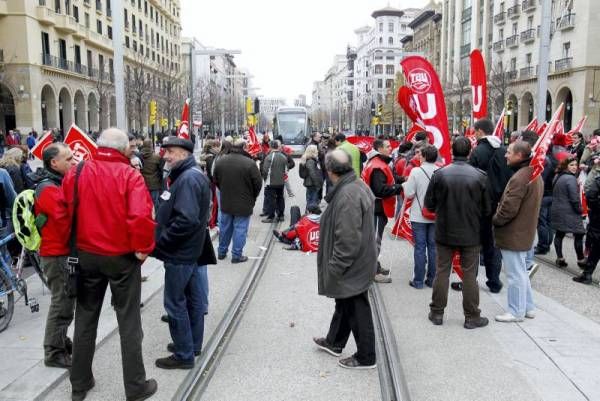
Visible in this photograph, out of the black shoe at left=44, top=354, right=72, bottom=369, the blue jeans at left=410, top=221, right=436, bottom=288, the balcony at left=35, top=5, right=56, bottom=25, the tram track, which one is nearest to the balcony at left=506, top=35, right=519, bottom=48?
the balcony at left=35, top=5, right=56, bottom=25

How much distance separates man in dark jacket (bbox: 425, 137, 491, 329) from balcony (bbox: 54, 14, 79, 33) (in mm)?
46586

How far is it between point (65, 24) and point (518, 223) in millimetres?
47639

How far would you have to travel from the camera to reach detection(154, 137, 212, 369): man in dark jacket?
4848 mm

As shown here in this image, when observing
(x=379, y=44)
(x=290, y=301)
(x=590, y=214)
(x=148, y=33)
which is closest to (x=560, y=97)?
(x=590, y=214)

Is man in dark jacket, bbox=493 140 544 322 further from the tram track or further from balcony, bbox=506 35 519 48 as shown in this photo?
balcony, bbox=506 35 519 48

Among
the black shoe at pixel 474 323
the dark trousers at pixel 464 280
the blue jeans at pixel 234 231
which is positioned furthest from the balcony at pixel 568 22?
the black shoe at pixel 474 323

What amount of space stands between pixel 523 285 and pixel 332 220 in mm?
2781

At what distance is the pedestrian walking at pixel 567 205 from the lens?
8695 millimetres

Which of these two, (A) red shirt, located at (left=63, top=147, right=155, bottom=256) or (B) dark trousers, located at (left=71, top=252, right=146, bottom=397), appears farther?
(B) dark trousers, located at (left=71, top=252, right=146, bottom=397)

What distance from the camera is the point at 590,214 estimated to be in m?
8.15

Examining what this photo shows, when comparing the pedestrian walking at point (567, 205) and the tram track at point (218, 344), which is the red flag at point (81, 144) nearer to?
the tram track at point (218, 344)

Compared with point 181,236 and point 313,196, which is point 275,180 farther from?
point 181,236

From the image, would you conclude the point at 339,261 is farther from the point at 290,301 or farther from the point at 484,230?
the point at 484,230

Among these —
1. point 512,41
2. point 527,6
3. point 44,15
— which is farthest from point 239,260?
point 512,41
